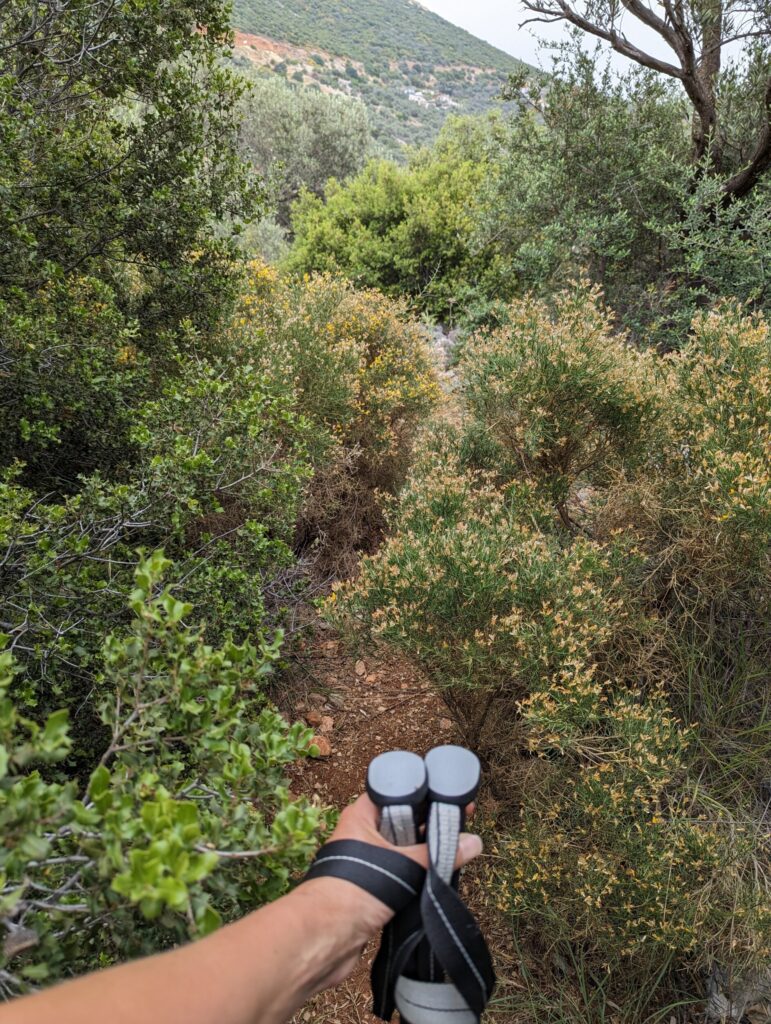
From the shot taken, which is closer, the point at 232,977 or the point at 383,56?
the point at 232,977

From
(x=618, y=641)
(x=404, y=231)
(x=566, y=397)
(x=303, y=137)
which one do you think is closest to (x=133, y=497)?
(x=618, y=641)

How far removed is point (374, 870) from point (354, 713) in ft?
12.6

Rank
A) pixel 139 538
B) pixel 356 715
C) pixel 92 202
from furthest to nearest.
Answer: pixel 356 715
pixel 92 202
pixel 139 538

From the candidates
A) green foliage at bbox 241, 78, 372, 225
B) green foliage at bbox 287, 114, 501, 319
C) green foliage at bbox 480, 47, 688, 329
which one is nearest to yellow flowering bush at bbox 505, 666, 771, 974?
green foliage at bbox 480, 47, 688, 329

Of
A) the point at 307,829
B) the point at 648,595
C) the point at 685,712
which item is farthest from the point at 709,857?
the point at 307,829

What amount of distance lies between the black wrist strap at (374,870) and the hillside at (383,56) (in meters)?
47.2

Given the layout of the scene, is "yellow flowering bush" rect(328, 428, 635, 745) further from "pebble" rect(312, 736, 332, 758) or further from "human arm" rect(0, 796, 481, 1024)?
"human arm" rect(0, 796, 481, 1024)

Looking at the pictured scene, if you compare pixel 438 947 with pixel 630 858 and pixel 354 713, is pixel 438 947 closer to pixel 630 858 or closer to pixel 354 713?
pixel 630 858

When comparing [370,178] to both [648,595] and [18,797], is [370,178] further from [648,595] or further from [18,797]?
[18,797]

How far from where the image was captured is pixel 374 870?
1.27 meters

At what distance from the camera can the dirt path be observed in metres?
4.36

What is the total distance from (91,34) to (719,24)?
791 cm

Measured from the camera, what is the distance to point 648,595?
3773mm

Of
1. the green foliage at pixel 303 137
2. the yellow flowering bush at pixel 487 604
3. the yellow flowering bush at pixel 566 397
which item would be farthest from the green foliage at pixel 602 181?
the green foliage at pixel 303 137
